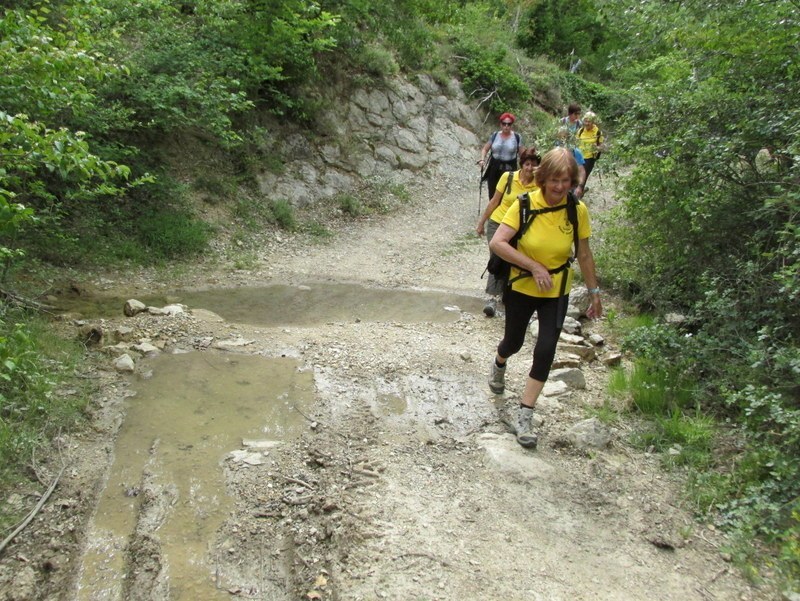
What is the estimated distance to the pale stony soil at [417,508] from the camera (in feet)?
9.45

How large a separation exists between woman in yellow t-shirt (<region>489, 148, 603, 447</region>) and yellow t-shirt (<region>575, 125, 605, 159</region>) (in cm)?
576

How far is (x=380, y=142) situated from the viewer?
42.8ft

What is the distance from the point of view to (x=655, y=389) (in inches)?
184

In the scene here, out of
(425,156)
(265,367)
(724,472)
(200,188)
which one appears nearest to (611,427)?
(724,472)

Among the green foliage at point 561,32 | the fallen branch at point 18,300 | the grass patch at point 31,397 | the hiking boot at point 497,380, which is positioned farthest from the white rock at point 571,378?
the green foliage at point 561,32

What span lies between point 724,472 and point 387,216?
868 centimetres

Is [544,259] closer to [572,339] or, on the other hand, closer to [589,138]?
[572,339]

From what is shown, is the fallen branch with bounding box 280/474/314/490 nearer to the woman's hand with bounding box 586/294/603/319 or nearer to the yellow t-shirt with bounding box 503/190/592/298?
the yellow t-shirt with bounding box 503/190/592/298

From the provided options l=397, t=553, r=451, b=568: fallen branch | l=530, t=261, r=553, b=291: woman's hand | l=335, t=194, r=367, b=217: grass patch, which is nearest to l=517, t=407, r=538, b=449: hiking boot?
l=530, t=261, r=553, b=291: woman's hand

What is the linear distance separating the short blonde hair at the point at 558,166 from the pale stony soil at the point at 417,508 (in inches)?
72.7

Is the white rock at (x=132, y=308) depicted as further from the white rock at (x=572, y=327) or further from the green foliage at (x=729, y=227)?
the green foliage at (x=729, y=227)

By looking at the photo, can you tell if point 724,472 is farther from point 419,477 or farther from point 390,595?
point 390,595

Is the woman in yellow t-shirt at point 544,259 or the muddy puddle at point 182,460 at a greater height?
the woman in yellow t-shirt at point 544,259

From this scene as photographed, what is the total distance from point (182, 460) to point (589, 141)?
305 inches
